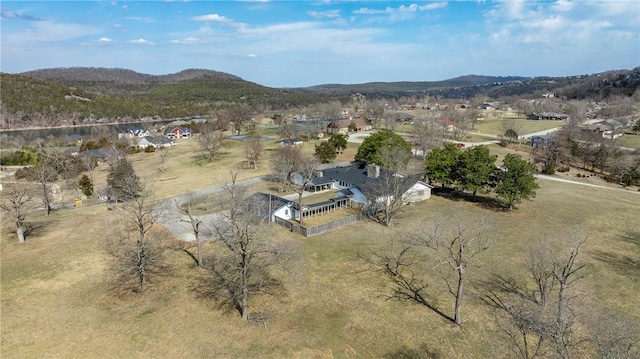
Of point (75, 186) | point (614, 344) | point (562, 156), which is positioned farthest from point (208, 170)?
point (562, 156)

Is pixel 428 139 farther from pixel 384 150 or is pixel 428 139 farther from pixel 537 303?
pixel 537 303

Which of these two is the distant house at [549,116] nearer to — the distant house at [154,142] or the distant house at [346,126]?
the distant house at [346,126]

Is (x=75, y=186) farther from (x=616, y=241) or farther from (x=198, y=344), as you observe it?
(x=616, y=241)

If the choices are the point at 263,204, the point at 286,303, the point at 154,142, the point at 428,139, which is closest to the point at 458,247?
the point at 286,303

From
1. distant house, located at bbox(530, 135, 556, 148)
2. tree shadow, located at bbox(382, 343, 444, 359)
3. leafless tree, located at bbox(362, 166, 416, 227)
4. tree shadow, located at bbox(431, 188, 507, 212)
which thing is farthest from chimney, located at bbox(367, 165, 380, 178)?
distant house, located at bbox(530, 135, 556, 148)

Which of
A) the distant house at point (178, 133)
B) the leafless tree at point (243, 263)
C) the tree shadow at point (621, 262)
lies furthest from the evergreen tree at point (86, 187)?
the distant house at point (178, 133)

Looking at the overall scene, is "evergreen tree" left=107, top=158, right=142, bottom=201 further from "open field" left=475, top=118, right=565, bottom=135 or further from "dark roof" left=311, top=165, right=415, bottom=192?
"open field" left=475, top=118, right=565, bottom=135

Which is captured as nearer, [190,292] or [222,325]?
[222,325]
